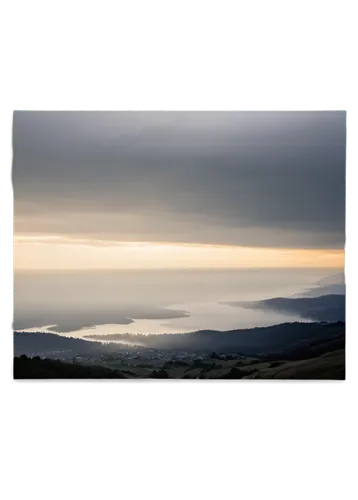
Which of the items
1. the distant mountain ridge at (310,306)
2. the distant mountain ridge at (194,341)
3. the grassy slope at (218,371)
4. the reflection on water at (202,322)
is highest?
the distant mountain ridge at (310,306)

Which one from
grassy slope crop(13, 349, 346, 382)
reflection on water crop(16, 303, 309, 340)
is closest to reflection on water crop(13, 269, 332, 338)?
reflection on water crop(16, 303, 309, 340)

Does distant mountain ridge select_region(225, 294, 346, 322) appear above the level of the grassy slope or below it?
above

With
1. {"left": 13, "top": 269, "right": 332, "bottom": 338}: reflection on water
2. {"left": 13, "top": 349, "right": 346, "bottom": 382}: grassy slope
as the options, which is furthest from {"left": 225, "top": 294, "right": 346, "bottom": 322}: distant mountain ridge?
{"left": 13, "top": 349, "right": 346, "bottom": 382}: grassy slope

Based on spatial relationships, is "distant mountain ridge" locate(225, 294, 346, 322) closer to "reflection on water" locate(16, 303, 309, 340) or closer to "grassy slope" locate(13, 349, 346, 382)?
"reflection on water" locate(16, 303, 309, 340)

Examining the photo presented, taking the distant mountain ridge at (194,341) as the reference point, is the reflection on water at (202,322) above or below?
Result: above

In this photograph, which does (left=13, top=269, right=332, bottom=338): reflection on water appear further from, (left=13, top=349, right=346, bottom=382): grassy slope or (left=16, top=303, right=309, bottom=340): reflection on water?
(left=13, top=349, right=346, bottom=382): grassy slope

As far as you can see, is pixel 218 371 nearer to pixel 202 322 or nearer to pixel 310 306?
pixel 202 322

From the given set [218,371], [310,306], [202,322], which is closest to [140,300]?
[202,322]

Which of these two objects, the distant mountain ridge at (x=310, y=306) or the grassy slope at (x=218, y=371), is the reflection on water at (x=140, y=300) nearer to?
the distant mountain ridge at (x=310, y=306)

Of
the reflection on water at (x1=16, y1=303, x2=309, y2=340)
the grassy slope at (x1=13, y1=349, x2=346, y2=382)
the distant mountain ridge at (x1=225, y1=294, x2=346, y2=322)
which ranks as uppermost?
the distant mountain ridge at (x1=225, y1=294, x2=346, y2=322)

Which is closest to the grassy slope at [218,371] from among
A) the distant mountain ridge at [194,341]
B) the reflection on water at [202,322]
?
the distant mountain ridge at [194,341]
